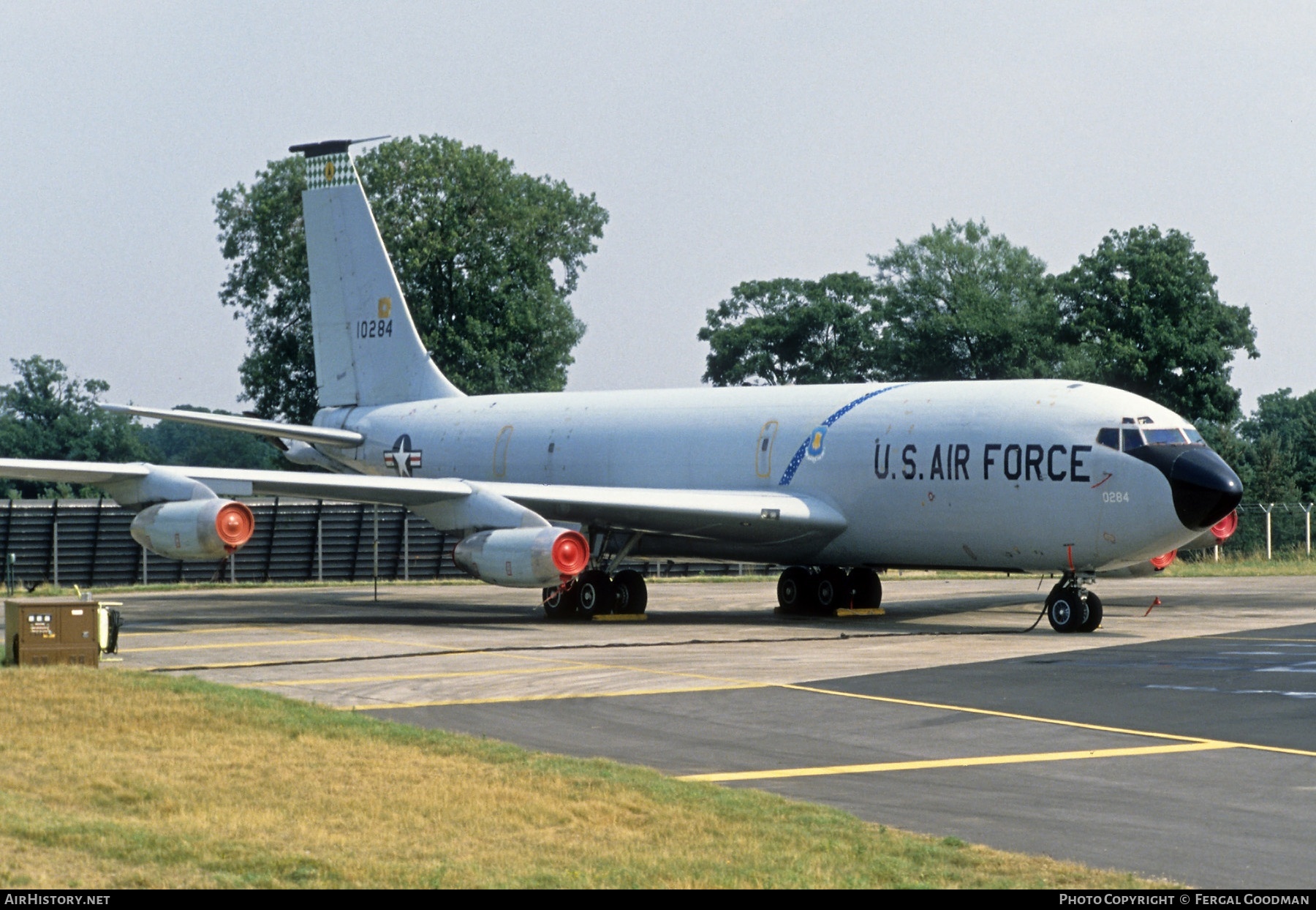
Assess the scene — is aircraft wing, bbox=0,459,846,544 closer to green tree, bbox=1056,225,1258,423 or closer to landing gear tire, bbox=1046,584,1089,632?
landing gear tire, bbox=1046,584,1089,632

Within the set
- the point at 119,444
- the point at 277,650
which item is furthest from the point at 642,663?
the point at 119,444

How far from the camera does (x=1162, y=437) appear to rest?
82.2 feet

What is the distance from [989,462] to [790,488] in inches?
166

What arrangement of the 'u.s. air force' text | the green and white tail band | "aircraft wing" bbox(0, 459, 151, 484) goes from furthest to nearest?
1. the green and white tail band
2. the 'u.s. air force' text
3. "aircraft wing" bbox(0, 459, 151, 484)

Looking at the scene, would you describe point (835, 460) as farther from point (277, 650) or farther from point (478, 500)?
point (277, 650)

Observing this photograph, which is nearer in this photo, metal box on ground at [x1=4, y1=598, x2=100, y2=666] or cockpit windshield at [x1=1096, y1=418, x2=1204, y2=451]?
metal box on ground at [x1=4, y1=598, x2=100, y2=666]

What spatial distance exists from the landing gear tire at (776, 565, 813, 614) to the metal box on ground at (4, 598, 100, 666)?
15173mm

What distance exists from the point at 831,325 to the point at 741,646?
66.6 m

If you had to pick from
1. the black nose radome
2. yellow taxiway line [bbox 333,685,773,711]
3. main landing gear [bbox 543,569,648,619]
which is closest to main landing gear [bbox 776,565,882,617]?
main landing gear [bbox 543,569,648,619]

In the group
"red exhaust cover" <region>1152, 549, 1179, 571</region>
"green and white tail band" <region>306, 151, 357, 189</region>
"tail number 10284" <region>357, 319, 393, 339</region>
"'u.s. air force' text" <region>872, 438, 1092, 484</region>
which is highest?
"green and white tail band" <region>306, 151, 357, 189</region>

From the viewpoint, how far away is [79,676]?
670 inches

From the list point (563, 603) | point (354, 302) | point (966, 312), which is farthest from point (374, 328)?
point (966, 312)

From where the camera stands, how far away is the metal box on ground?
18.2 metres

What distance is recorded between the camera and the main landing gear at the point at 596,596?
29.4 meters
